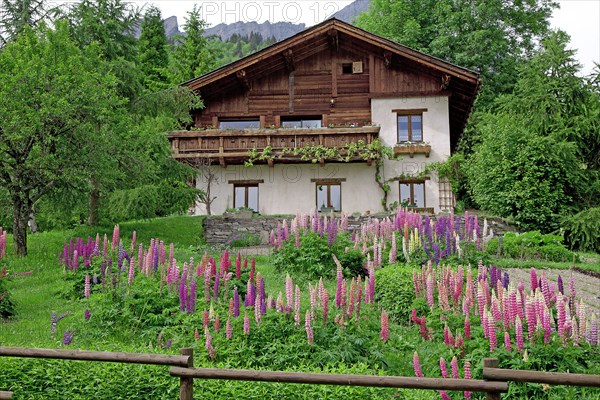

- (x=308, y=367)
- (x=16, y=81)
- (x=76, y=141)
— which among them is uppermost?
(x=16, y=81)

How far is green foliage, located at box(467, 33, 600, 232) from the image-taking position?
2331cm

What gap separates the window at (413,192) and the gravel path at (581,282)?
435 inches

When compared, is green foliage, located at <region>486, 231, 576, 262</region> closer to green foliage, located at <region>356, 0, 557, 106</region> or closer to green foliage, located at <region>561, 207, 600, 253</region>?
green foliage, located at <region>561, 207, 600, 253</region>

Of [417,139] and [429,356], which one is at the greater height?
[417,139]

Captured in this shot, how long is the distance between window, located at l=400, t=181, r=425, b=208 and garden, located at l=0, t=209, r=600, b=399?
14619 millimetres

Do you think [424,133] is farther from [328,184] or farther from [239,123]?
[239,123]

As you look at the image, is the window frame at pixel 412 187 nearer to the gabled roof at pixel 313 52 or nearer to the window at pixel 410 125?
the window at pixel 410 125

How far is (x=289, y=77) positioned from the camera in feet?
92.1

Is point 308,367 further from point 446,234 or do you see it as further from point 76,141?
point 76,141

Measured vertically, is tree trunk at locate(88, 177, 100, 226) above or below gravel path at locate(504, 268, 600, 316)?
above

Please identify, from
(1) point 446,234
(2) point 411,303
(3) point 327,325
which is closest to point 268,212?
(1) point 446,234

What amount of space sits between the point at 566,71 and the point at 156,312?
875 inches

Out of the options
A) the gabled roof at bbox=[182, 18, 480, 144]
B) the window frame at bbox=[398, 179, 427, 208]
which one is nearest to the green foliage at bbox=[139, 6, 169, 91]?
the gabled roof at bbox=[182, 18, 480, 144]

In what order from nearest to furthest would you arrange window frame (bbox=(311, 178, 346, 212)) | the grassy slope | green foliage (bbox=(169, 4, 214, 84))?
1. the grassy slope
2. window frame (bbox=(311, 178, 346, 212))
3. green foliage (bbox=(169, 4, 214, 84))
